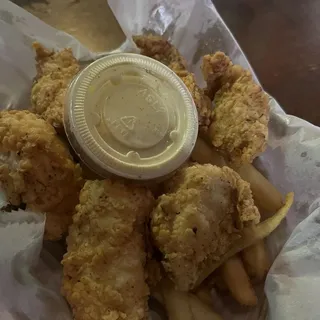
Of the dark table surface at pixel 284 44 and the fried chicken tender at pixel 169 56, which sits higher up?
the fried chicken tender at pixel 169 56

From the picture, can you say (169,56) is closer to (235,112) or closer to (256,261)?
(235,112)

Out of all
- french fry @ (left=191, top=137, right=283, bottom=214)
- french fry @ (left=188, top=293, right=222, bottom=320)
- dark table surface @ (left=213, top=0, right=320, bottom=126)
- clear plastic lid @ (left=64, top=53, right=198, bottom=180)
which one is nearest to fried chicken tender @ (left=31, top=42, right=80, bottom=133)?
clear plastic lid @ (left=64, top=53, right=198, bottom=180)

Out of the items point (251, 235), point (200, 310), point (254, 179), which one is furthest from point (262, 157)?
point (200, 310)

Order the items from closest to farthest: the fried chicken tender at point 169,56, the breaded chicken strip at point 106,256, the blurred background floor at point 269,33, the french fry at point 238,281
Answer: the breaded chicken strip at point 106,256 < the french fry at point 238,281 < the fried chicken tender at point 169,56 < the blurred background floor at point 269,33

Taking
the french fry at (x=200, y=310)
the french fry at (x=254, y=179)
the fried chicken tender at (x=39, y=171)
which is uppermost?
the fried chicken tender at (x=39, y=171)

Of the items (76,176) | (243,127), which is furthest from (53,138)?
(243,127)

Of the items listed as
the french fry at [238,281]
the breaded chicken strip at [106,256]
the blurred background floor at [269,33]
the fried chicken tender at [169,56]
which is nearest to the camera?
the breaded chicken strip at [106,256]

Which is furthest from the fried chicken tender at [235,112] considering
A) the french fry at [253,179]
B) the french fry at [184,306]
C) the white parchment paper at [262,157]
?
the french fry at [184,306]

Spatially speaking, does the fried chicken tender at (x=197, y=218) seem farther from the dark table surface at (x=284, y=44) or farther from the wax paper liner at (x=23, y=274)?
the dark table surface at (x=284, y=44)
